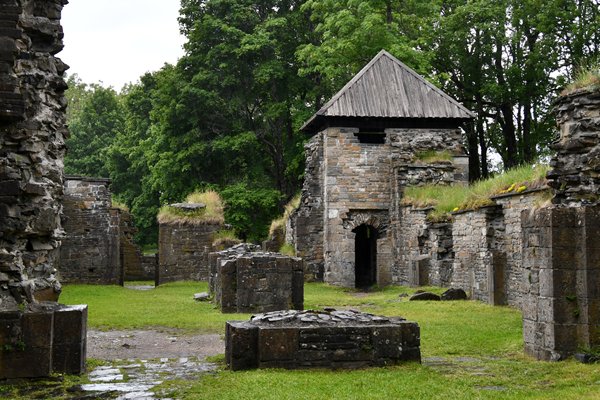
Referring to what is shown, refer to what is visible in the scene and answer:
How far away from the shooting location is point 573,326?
966cm

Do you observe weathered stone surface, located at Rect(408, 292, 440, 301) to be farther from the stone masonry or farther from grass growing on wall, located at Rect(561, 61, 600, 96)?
the stone masonry

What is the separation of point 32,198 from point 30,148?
Result: 1.99 ft

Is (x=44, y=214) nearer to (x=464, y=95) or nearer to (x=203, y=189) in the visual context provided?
(x=203, y=189)

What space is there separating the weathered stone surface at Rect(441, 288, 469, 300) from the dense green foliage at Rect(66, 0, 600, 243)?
1771 centimetres

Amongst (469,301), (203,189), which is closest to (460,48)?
(203,189)

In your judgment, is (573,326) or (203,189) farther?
(203,189)

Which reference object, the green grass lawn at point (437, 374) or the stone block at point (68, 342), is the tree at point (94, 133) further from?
the stone block at point (68, 342)

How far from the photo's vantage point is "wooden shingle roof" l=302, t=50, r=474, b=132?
28.4 m

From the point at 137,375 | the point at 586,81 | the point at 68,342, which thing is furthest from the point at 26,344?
the point at 586,81

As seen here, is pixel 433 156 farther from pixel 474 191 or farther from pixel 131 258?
pixel 131 258

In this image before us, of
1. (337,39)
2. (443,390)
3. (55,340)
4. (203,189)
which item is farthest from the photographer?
(203,189)

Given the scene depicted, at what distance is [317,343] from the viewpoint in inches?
358

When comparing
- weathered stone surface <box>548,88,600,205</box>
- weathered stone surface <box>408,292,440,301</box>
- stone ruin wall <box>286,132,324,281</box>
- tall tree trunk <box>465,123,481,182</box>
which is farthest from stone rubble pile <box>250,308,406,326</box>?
tall tree trunk <box>465,123,481,182</box>

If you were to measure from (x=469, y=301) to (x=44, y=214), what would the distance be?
11.7 m
